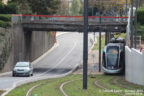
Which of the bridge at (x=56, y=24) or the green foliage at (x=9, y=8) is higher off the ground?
the green foliage at (x=9, y=8)

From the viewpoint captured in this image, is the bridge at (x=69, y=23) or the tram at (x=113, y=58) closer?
the tram at (x=113, y=58)

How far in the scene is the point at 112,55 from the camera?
43688mm

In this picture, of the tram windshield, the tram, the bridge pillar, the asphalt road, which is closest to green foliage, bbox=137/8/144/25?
the tram

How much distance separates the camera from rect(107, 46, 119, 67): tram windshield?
43375 mm

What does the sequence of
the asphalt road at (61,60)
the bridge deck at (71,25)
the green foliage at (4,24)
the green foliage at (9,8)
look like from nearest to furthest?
the green foliage at (4,24)
the bridge deck at (71,25)
the asphalt road at (61,60)
the green foliage at (9,8)

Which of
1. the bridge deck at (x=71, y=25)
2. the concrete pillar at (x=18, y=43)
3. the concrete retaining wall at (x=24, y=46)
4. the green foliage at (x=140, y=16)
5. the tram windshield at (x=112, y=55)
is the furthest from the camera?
the concrete pillar at (x=18, y=43)

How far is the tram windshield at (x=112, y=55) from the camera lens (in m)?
43.4

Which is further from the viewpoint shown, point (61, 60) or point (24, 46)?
point (61, 60)

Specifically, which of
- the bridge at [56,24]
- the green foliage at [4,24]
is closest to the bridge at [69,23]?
the bridge at [56,24]

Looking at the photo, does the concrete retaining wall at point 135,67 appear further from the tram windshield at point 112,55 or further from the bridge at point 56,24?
the bridge at point 56,24

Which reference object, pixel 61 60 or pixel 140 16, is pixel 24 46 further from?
pixel 140 16

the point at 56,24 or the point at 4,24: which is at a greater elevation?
the point at 56,24

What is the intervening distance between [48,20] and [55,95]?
35.8m

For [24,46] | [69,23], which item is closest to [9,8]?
[24,46]
